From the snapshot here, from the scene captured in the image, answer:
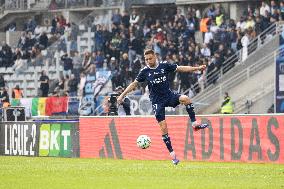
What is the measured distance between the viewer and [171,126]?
87.7 feet

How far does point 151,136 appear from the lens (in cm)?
2720

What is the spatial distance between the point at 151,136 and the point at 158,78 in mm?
5541

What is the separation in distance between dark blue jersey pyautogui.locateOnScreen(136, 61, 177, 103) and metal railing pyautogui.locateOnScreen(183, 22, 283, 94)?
1591 centimetres

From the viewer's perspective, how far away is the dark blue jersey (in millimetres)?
21859

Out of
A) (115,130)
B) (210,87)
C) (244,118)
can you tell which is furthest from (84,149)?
(210,87)

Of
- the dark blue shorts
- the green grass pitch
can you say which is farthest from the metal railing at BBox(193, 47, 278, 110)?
the dark blue shorts

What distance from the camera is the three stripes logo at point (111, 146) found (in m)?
28.3

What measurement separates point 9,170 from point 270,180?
7.08m

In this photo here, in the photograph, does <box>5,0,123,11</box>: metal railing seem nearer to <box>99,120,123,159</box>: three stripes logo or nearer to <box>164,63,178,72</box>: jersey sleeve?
<box>99,120,123,159</box>: three stripes logo

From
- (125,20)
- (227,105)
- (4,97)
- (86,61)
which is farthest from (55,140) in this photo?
(125,20)

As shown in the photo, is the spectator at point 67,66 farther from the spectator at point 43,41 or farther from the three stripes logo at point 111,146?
the three stripes logo at point 111,146

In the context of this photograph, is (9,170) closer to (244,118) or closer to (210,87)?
(244,118)

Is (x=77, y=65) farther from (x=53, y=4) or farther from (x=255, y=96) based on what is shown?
(x=255, y=96)

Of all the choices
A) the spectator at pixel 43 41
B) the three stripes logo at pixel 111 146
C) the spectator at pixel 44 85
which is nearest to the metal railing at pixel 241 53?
the spectator at pixel 44 85
